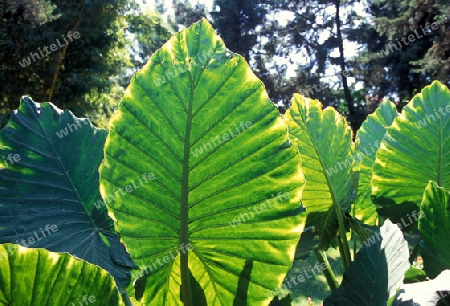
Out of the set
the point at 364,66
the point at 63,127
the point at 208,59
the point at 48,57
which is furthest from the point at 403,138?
the point at 364,66

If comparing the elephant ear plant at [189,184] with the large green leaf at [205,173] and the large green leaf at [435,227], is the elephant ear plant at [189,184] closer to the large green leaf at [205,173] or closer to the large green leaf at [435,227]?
the large green leaf at [205,173]

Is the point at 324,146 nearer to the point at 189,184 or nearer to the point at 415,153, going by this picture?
the point at 415,153

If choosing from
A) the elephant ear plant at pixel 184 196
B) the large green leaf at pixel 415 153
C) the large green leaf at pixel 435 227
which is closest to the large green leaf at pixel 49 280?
the elephant ear plant at pixel 184 196

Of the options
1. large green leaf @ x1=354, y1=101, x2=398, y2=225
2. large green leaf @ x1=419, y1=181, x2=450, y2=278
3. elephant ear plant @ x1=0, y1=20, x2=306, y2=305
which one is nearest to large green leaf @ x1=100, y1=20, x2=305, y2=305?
elephant ear plant @ x1=0, y1=20, x2=306, y2=305

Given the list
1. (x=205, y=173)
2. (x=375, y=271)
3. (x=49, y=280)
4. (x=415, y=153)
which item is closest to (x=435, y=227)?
(x=375, y=271)

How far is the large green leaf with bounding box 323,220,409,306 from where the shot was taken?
513 millimetres

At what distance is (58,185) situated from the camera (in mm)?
642

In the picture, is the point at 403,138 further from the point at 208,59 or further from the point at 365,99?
the point at 365,99

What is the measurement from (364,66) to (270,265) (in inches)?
561

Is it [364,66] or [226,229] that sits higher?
[364,66]

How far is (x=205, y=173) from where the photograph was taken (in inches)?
20.5

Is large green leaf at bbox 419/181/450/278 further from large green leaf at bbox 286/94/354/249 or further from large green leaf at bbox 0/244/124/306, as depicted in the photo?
large green leaf at bbox 0/244/124/306

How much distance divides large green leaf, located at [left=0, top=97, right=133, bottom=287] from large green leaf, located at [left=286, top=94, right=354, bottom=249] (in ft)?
1.18

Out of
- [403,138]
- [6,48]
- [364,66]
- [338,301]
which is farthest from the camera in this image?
[364,66]
